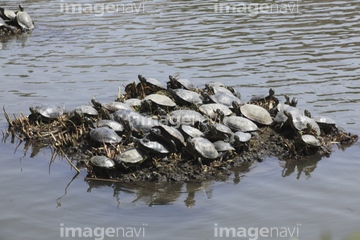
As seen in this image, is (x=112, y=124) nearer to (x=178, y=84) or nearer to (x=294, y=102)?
(x=178, y=84)

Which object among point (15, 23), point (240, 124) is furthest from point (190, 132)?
point (15, 23)

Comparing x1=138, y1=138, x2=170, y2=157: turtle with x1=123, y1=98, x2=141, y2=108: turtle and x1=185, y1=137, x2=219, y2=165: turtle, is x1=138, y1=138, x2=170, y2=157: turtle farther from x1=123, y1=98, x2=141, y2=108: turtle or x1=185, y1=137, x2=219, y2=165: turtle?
x1=123, y1=98, x2=141, y2=108: turtle

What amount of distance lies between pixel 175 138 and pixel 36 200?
1541 mm

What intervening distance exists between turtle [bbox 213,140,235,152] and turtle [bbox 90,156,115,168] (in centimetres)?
110

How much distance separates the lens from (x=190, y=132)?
22.5 feet

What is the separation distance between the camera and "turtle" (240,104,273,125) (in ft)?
24.8

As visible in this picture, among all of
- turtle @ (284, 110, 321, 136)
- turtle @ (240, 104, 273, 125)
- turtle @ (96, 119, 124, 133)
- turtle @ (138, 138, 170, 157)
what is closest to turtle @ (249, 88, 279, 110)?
turtle @ (240, 104, 273, 125)

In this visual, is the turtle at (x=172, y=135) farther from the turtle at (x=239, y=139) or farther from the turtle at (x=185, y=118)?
the turtle at (x=239, y=139)

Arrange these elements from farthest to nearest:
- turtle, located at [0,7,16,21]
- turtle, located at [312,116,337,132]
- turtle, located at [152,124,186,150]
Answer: turtle, located at [0,7,16,21] < turtle, located at [312,116,337,132] < turtle, located at [152,124,186,150]

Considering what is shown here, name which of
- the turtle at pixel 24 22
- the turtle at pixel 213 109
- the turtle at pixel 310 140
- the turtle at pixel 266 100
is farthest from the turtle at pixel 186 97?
the turtle at pixel 24 22

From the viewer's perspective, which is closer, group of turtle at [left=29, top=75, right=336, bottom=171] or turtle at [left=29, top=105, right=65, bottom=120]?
group of turtle at [left=29, top=75, right=336, bottom=171]

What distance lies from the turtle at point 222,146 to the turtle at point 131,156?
775 mm

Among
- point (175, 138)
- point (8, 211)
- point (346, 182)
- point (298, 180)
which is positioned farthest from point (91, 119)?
point (346, 182)

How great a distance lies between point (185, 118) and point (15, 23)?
30.5 feet
